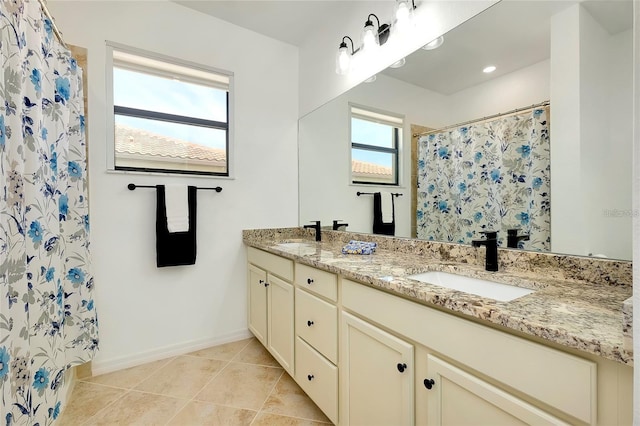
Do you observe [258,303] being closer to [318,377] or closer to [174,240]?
[174,240]

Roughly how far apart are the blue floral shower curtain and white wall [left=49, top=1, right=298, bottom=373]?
1.65 ft

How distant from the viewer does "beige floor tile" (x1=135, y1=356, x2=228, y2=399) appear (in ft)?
5.60

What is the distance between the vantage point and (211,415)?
1503 millimetres

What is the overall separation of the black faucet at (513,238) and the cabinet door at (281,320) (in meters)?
1.13

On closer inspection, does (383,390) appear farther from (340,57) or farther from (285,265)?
(340,57)

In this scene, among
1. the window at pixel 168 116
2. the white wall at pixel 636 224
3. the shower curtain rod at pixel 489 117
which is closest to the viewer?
the white wall at pixel 636 224

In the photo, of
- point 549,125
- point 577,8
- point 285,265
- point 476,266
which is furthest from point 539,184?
point 285,265

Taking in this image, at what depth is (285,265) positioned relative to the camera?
171 centimetres

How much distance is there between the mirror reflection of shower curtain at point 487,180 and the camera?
111 centimetres

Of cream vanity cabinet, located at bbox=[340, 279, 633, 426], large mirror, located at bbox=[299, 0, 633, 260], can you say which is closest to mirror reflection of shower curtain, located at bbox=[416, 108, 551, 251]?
large mirror, located at bbox=[299, 0, 633, 260]

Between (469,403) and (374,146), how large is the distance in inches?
59.7

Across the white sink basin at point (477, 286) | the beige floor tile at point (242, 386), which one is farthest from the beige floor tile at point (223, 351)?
the white sink basin at point (477, 286)

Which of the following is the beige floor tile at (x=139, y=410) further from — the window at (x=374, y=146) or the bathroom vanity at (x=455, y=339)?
the window at (x=374, y=146)

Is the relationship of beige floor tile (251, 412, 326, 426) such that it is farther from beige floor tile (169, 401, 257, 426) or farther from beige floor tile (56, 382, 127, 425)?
beige floor tile (56, 382, 127, 425)
